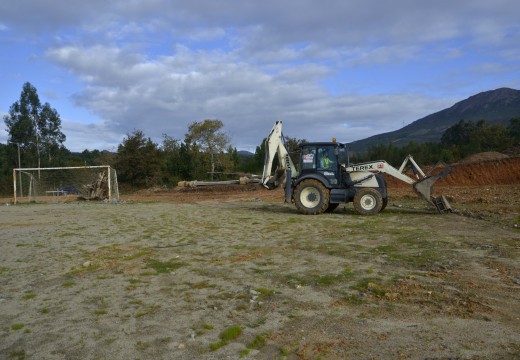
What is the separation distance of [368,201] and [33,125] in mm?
49611

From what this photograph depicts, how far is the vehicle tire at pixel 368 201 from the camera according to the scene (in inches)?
575

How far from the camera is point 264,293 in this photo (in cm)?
581

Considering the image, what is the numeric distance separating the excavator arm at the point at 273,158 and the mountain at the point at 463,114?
85760 millimetres

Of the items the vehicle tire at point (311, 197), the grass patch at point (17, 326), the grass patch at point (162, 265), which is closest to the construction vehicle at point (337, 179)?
the vehicle tire at point (311, 197)

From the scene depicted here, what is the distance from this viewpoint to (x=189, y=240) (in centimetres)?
1005

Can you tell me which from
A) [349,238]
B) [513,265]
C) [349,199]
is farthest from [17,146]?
[513,265]

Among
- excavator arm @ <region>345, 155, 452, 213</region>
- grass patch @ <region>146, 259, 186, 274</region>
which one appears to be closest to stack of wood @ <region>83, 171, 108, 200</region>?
excavator arm @ <region>345, 155, 452, 213</region>

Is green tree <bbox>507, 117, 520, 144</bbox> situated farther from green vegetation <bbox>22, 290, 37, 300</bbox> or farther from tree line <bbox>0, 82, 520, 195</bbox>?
green vegetation <bbox>22, 290, 37, 300</bbox>

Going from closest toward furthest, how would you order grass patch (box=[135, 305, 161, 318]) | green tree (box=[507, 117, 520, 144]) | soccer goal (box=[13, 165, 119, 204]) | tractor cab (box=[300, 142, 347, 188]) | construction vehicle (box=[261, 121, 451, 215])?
grass patch (box=[135, 305, 161, 318])
construction vehicle (box=[261, 121, 451, 215])
tractor cab (box=[300, 142, 347, 188])
soccer goal (box=[13, 165, 119, 204])
green tree (box=[507, 117, 520, 144])

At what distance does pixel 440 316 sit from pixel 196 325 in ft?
8.48

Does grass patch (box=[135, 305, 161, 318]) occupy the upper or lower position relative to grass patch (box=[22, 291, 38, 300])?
lower

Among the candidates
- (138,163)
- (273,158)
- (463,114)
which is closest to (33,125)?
(138,163)

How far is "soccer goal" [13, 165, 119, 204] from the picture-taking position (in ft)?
90.1

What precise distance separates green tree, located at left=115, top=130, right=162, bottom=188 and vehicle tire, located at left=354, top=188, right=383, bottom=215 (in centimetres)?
2687
